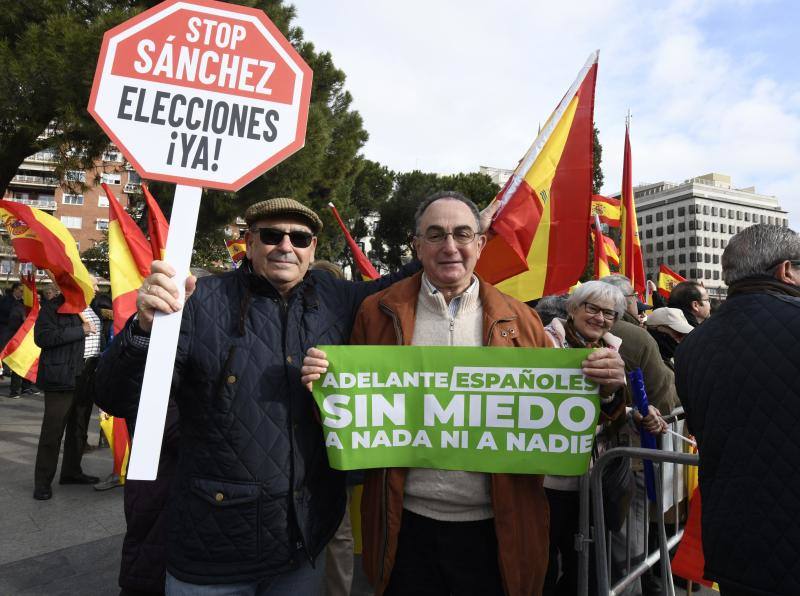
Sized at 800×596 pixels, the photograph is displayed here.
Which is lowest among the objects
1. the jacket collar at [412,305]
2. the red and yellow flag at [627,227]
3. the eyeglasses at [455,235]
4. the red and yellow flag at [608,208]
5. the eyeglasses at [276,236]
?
the jacket collar at [412,305]

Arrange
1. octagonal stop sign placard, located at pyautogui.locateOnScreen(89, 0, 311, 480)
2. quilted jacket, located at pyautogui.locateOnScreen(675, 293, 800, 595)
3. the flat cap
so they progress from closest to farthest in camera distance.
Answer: octagonal stop sign placard, located at pyautogui.locateOnScreen(89, 0, 311, 480)
quilted jacket, located at pyautogui.locateOnScreen(675, 293, 800, 595)
the flat cap

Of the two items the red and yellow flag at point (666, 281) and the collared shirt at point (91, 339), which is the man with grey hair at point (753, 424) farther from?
the red and yellow flag at point (666, 281)

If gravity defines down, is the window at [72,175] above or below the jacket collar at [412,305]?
above

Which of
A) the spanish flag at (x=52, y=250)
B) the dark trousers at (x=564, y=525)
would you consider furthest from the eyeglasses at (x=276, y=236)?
the spanish flag at (x=52, y=250)

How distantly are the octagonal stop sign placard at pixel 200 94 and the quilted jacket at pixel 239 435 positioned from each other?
0.47 metres

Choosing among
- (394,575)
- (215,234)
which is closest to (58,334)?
(394,575)

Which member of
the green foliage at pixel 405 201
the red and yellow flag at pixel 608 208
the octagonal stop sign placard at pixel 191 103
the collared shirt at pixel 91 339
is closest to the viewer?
the octagonal stop sign placard at pixel 191 103

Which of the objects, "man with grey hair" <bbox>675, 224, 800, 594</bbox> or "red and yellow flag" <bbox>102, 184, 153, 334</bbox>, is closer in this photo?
"man with grey hair" <bbox>675, 224, 800, 594</bbox>

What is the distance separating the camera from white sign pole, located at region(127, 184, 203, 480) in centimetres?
151

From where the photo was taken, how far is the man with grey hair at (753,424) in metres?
1.73

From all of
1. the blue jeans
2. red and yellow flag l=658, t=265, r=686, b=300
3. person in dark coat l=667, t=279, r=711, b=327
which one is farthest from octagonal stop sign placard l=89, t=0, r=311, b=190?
red and yellow flag l=658, t=265, r=686, b=300

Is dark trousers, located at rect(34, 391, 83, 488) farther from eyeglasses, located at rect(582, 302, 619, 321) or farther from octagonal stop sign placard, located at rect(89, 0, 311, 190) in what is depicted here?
eyeglasses, located at rect(582, 302, 619, 321)

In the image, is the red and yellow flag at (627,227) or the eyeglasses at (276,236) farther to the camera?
the red and yellow flag at (627,227)

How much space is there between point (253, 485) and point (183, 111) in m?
1.17
